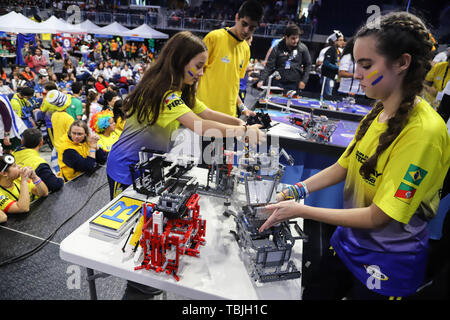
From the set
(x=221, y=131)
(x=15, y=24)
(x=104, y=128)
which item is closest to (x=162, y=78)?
(x=221, y=131)

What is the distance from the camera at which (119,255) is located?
1.34 metres

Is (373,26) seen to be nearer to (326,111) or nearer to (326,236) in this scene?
(326,236)

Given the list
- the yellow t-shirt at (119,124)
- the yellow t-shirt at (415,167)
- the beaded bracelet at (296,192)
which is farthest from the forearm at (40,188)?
the yellow t-shirt at (415,167)

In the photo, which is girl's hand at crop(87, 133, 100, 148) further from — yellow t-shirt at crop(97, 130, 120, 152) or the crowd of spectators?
yellow t-shirt at crop(97, 130, 120, 152)

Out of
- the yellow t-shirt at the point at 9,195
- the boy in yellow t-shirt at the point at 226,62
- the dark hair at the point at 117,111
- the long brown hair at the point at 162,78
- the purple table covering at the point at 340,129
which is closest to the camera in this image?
the long brown hair at the point at 162,78

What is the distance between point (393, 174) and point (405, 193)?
88mm

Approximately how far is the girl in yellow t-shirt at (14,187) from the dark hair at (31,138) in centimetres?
57

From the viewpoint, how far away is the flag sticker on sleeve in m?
1.13

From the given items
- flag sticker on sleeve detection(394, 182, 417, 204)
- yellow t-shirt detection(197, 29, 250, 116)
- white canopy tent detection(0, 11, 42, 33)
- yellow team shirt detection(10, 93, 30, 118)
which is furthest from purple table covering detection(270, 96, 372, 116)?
white canopy tent detection(0, 11, 42, 33)

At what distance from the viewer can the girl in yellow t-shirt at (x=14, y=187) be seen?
2625 mm

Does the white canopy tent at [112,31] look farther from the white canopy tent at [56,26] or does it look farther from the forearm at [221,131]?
the forearm at [221,131]

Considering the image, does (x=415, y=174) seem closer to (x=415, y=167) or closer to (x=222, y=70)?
(x=415, y=167)

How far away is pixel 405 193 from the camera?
1.14m

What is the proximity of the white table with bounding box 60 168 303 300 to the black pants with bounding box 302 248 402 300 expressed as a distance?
0.66 ft
